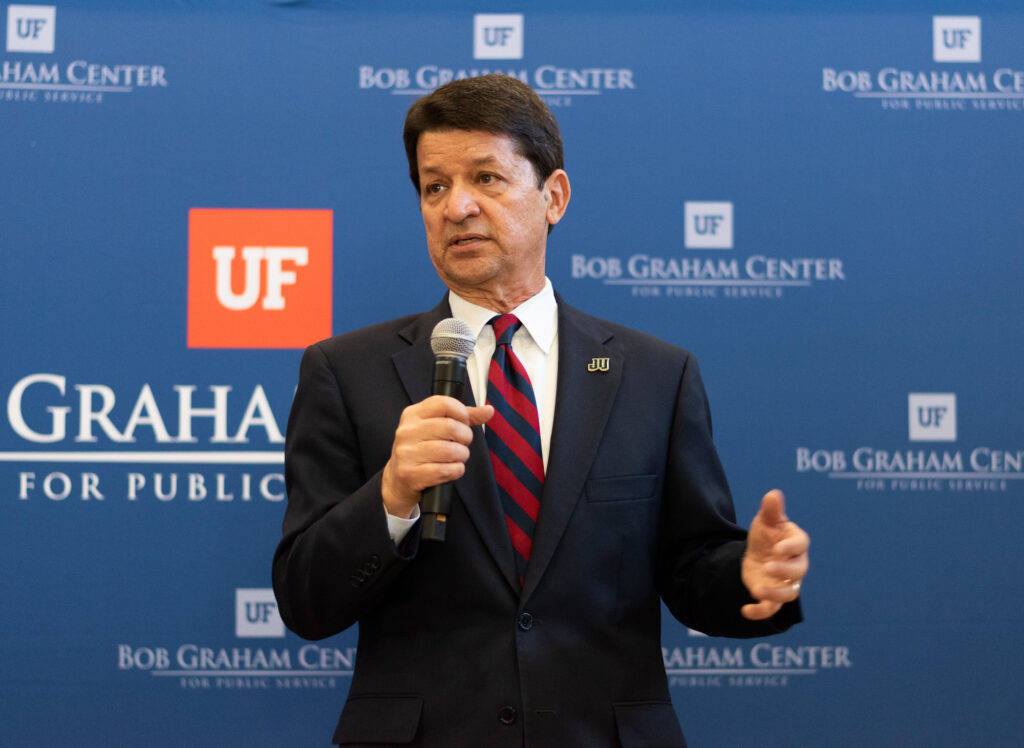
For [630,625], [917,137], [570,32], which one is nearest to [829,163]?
[917,137]

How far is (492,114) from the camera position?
5.48 feet

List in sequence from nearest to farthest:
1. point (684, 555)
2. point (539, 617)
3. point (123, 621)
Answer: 1. point (539, 617)
2. point (684, 555)
3. point (123, 621)

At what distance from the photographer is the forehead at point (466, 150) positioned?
1.67m

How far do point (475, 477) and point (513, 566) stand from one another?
150 millimetres

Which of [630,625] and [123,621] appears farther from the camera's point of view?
[123,621]

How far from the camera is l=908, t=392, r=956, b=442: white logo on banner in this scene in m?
2.74

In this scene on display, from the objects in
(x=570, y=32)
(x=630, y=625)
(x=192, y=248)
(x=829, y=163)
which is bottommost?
(x=630, y=625)

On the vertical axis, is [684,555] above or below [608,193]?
below

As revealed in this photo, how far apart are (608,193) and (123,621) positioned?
5.91 feet

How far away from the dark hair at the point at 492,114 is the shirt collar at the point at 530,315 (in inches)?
8.6

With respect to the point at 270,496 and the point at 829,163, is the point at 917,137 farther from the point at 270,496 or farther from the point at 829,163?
the point at 270,496

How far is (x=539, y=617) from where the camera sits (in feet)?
4.79

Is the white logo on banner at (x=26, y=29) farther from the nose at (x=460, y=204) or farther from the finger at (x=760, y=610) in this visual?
the finger at (x=760, y=610)

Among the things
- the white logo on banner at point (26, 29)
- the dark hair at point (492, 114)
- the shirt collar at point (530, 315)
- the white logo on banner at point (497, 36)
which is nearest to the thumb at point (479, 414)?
the shirt collar at point (530, 315)
